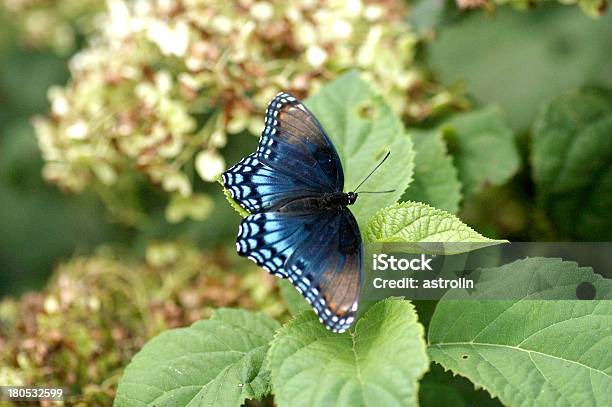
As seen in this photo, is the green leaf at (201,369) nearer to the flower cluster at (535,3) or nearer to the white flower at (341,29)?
the white flower at (341,29)

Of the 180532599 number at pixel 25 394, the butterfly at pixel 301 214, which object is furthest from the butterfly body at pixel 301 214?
the 180532599 number at pixel 25 394

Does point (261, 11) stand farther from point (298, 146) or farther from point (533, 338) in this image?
point (533, 338)

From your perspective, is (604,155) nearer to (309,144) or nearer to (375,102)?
(375,102)

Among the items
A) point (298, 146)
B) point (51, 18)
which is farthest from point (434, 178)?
point (51, 18)

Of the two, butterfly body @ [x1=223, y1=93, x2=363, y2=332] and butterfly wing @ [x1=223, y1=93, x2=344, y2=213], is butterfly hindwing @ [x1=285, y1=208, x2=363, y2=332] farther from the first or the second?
butterfly wing @ [x1=223, y1=93, x2=344, y2=213]

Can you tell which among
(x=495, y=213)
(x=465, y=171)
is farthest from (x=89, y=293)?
(x=495, y=213)

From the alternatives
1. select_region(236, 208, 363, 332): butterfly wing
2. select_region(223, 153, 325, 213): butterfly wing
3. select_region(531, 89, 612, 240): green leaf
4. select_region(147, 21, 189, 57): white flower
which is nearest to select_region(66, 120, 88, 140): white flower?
select_region(147, 21, 189, 57): white flower
